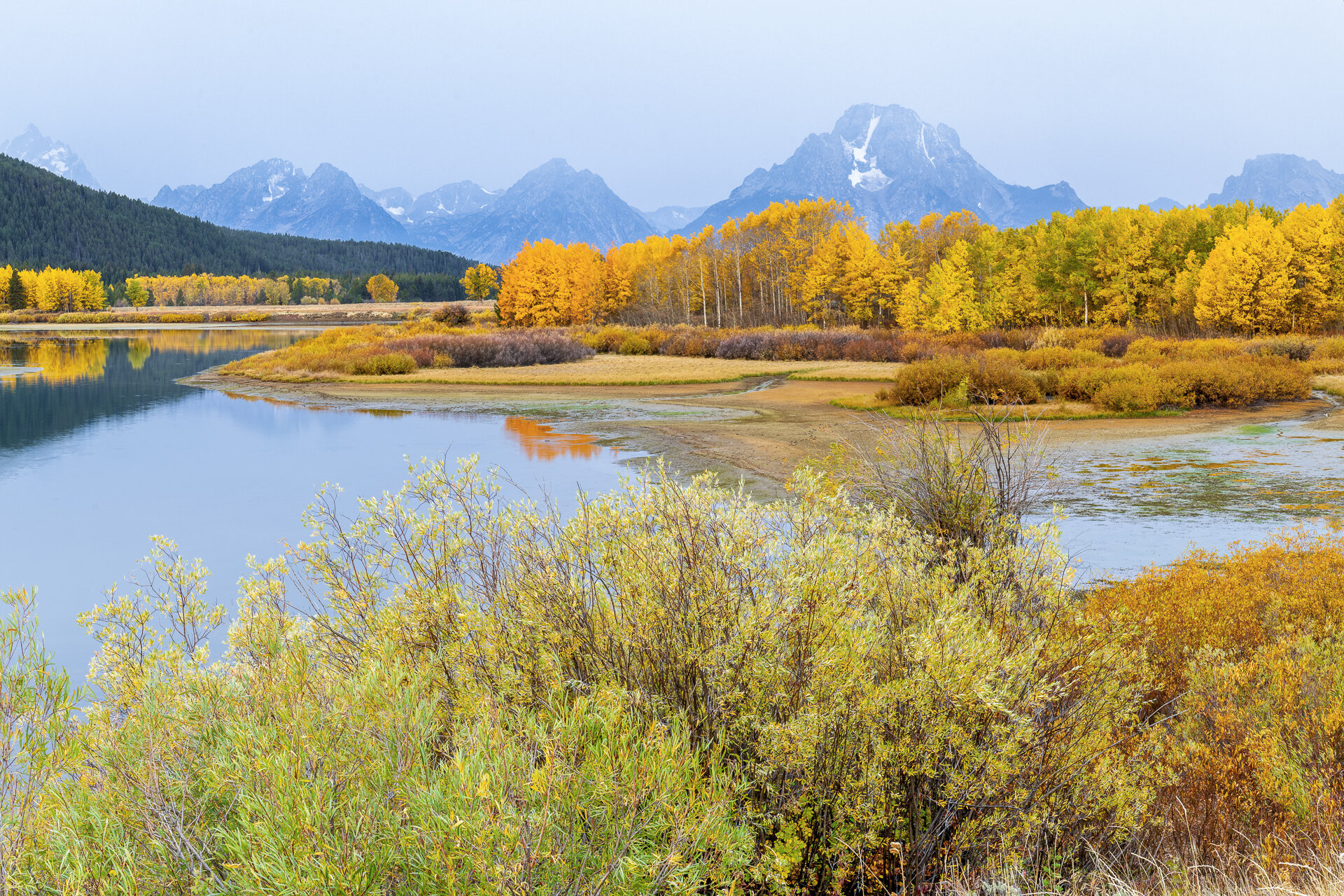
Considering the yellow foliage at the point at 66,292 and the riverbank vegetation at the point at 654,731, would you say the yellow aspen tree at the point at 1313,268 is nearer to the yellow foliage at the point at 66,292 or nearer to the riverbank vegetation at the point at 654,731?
the riverbank vegetation at the point at 654,731

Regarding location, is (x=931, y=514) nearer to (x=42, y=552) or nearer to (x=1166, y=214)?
(x=42, y=552)

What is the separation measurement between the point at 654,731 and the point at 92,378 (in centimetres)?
4265

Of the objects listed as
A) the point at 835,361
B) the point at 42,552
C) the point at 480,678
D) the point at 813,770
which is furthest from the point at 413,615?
the point at 835,361

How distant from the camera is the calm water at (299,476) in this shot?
1134cm

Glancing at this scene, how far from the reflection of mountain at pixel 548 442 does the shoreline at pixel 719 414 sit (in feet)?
2.11

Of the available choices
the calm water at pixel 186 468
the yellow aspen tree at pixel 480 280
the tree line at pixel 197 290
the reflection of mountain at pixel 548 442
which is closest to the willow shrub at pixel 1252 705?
the calm water at pixel 186 468

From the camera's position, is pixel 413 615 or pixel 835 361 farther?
pixel 835 361

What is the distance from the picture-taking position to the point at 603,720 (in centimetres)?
330

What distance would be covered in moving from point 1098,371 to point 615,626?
26.1m

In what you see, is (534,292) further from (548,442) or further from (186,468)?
(186,468)

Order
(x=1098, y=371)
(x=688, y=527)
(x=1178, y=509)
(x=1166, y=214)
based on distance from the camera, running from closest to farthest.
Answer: (x=688, y=527) → (x=1178, y=509) → (x=1098, y=371) → (x=1166, y=214)

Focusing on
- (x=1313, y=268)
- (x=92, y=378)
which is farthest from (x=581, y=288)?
(x=1313, y=268)

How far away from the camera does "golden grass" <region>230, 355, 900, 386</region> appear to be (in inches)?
1412

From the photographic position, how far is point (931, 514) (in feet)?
26.5
